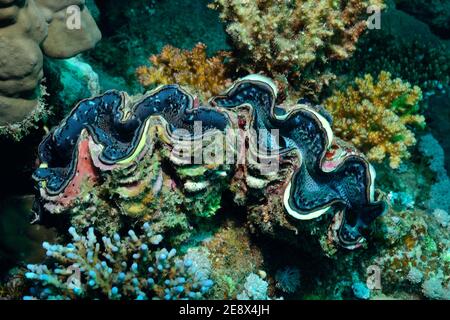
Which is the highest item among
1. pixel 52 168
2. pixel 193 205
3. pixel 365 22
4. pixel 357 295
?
pixel 365 22

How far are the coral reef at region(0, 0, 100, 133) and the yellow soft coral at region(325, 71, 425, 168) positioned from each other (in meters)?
2.45

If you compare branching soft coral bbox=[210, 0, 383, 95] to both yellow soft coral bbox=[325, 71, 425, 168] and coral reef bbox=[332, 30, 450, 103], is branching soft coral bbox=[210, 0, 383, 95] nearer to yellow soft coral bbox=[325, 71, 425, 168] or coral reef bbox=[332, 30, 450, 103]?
yellow soft coral bbox=[325, 71, 425, 168]

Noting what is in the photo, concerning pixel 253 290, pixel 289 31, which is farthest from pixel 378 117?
pixel 253 290

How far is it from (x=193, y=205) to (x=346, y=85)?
249 centimetres

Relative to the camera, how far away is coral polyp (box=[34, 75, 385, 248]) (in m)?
2.94

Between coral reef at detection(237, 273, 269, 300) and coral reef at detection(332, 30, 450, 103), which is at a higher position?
coral reef at detection(332, 30, 450, 103)

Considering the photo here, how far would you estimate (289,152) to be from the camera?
3145 mm

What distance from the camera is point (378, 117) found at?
400 cm

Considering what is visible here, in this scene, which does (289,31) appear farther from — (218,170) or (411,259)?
(411,259)

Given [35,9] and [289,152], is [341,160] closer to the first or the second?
[289,152]

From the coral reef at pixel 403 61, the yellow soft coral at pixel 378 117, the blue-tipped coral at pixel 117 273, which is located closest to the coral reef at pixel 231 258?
the blue-tipped coral at pixel 117 273

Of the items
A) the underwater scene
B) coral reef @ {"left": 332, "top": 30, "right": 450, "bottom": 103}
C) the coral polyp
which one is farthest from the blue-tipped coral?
coral reef @ {"left": 332, "top": 30, "right": 450, "bottom": 103}

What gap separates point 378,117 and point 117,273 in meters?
2.74
